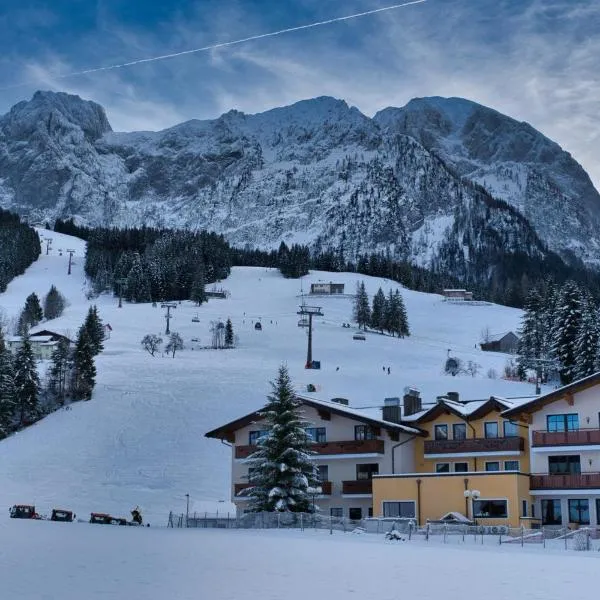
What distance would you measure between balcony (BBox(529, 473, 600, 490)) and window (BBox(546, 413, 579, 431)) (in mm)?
2648

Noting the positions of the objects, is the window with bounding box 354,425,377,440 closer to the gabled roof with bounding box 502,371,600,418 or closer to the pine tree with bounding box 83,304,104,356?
the gabled roof with bounding box 502,371,600,418

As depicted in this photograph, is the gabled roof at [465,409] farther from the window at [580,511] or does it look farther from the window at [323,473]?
the window at [580,511]

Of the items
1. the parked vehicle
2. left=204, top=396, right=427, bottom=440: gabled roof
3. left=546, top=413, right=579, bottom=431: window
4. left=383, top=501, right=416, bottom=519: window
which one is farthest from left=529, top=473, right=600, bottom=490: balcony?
the parked vehicle

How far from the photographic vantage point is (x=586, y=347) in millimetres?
76125

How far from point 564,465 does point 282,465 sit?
47.5 feet

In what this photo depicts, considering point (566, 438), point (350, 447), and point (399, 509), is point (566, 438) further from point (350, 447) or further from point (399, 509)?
point (350, 447)

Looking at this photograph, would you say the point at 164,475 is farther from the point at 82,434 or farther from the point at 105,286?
the point at 105,286

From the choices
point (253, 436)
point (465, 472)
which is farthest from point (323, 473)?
point (465, 472)

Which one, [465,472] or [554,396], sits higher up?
[554,396]

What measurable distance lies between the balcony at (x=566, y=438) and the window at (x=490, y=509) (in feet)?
13.7

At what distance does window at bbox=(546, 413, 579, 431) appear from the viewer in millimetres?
42812

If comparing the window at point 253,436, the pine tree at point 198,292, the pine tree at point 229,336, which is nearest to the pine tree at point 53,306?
the pine tree at point 198,292

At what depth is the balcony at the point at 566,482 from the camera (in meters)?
40.4

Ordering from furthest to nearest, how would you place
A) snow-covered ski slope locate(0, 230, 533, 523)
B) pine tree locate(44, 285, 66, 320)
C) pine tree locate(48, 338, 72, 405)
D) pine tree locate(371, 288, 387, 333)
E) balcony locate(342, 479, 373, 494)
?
pine tree locate(44, 285, 66, 320) → pine tree locate(371, 288, 387, 333) → pine tree locate(48, 338, 72, 405) → snow-covered ski slope locate(0, 230, 533, 523) → balcony locate(342, 479, 373, 494)
